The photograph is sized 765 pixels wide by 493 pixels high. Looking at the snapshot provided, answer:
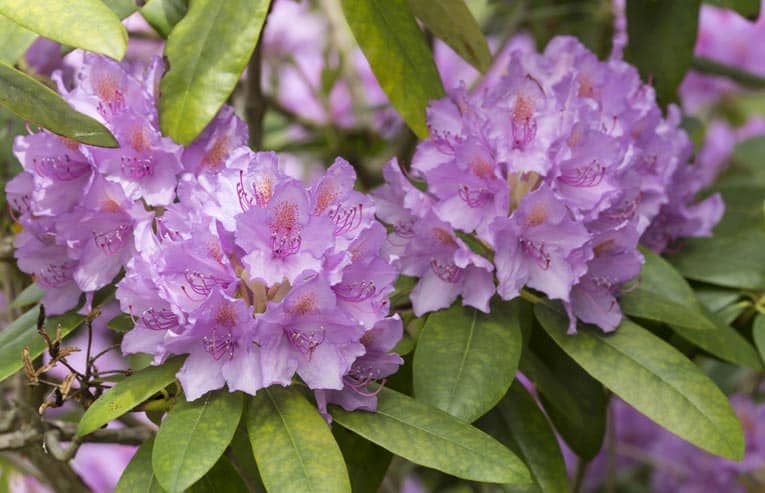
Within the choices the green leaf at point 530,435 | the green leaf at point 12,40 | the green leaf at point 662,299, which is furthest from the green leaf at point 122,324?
the green leaf at point 662,299

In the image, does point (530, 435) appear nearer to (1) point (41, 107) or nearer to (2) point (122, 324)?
(2) point (122, 324)

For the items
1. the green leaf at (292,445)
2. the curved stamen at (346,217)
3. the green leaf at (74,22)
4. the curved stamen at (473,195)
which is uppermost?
the green leaf at (74,22)

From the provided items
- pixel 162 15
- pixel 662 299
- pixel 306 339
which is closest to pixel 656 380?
pixel 662 299

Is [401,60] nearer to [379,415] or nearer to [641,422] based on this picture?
[379,415]

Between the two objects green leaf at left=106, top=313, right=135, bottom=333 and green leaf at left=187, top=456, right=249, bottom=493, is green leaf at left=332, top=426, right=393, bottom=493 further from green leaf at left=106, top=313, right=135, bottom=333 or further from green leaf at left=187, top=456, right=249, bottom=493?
green leaf at left=106, top=313, right=135, bottom=333

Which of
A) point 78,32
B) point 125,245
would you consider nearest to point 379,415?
point 125,245

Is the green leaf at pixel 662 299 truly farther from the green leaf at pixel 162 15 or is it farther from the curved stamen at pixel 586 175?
the green leaf at pixel 162 15
